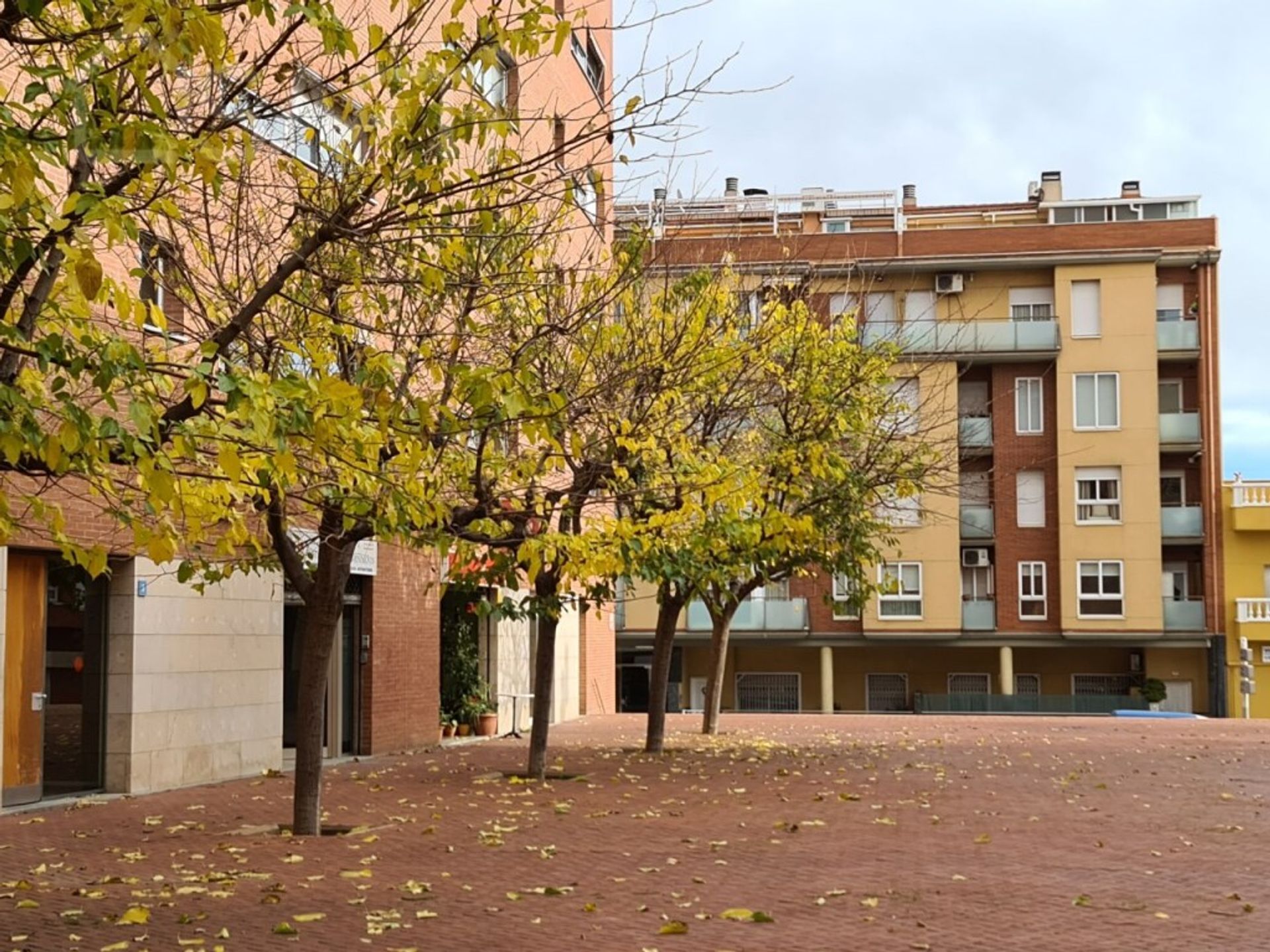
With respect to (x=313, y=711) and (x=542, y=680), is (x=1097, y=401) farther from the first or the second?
(x=313, y=711)

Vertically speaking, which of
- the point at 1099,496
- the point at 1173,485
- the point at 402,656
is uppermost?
the point at 1173,485

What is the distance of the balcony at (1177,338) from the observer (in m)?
47.9

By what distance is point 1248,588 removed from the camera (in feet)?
158

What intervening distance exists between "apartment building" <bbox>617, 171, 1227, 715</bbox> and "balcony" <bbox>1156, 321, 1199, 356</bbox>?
5 cm

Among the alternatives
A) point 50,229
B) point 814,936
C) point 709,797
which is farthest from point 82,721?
A: point 50,229

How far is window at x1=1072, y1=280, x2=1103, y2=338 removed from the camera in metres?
47.8

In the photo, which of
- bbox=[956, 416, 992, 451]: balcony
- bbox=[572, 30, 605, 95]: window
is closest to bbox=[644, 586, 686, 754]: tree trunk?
bbox=[572, 30, 605, 95]: window

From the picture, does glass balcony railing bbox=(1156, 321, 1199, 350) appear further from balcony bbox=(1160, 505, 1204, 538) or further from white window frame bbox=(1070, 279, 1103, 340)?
balcony bbox=(1160, 505, 1204, 538)

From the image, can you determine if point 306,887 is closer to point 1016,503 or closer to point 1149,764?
point 1149,764

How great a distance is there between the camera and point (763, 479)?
18422 millimetres

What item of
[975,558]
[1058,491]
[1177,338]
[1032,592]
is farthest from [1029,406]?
[1032,592]

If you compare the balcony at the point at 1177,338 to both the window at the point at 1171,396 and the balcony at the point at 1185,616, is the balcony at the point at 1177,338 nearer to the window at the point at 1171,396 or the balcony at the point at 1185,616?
the window at the point at 1171,396

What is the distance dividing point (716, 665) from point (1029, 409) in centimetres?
2563

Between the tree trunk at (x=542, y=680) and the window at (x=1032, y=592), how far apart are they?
1271 inches
